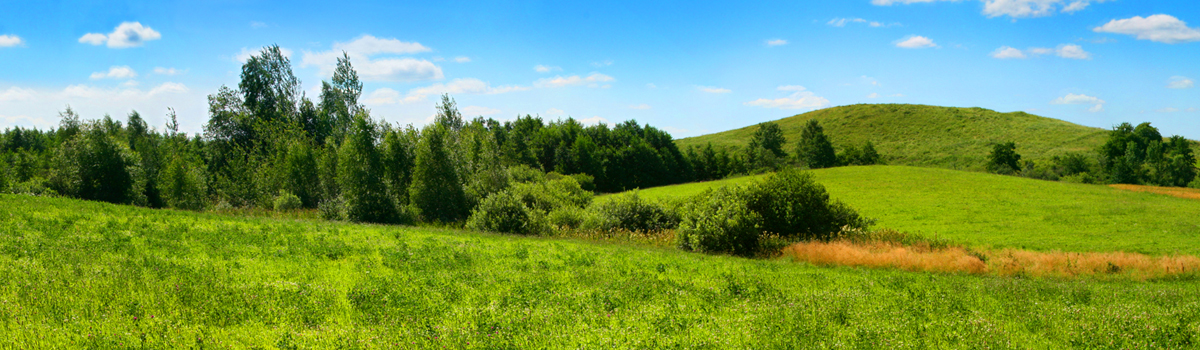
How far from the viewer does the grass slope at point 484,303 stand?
316 inches

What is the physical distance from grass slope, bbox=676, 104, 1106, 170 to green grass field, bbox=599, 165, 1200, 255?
37610 millimetres

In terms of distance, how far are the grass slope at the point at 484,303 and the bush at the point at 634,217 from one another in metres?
14.7

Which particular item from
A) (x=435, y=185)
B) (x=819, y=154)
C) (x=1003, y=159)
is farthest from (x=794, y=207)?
(x=1003, y=159)

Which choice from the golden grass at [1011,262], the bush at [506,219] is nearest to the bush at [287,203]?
the bush at [506,219]

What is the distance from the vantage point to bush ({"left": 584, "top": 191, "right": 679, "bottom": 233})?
30.8 meters

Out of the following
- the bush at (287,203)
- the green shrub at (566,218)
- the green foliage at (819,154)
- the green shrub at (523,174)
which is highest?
the green foliage at (819,154)

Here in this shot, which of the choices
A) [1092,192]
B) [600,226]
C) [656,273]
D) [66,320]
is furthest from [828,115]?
[66,320]

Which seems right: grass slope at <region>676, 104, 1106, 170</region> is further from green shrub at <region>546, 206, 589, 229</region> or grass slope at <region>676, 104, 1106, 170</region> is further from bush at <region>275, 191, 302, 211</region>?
bush at <region>275, 191, 302, 211</region>

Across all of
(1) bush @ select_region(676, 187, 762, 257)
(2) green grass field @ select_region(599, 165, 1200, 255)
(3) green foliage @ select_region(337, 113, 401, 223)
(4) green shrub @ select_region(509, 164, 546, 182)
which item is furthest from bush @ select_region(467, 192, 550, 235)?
(4) green shrub @ select_region(509, 164, 546, 182)

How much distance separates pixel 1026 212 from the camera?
36906mm

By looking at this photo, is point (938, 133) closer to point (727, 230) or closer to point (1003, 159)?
point (1003, 159)

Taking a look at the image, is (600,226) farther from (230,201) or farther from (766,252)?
(230,201)

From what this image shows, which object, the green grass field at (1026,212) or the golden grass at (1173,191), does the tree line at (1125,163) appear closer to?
the golden grass at (1173,191)

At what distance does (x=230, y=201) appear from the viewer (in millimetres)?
47562
